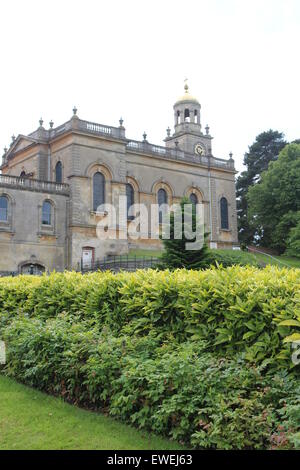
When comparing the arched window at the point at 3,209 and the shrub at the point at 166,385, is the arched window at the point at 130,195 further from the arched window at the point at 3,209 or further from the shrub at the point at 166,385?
the shrub at the point at 166,385

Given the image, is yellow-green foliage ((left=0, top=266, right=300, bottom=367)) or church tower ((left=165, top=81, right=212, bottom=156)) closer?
yellow-green foliage ((left=0, top=266, right=300, bottom=367))

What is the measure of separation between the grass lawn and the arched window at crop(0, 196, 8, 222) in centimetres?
2948

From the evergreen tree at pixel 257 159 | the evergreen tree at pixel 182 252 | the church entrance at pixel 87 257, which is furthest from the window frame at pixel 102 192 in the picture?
the evergreen tree at pixel 257 159

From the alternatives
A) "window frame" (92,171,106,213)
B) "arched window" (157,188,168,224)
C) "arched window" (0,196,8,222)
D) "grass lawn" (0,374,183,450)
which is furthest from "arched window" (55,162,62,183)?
"grass lawn" (0,374,183,450)

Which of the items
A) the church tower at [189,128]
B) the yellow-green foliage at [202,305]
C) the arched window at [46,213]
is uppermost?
the church tower at [189,128]

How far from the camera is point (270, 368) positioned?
6.77m

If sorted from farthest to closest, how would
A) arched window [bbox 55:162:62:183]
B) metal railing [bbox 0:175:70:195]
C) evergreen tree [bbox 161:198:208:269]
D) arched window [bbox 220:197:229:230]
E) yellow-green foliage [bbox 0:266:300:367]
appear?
arched window [bbox 220:197:229:230] < arched window [bbox 55:162:62:183] < metal railing [bbox 0:175:70:195] < evergreen tree [bbox 161:198:208:269] < yellow-green foliage [bbox 0:266:300:367]

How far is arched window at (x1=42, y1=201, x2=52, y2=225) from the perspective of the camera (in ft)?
127

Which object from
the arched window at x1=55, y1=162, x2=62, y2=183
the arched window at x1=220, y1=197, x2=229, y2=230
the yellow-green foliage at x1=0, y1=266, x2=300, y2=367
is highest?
the arched window at x1=55, y1=162, x2=62, y2=183

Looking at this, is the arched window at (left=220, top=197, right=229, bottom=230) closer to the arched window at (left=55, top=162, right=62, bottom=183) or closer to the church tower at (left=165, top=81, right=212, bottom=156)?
the church tower at (left=165, top=81, right=212, bottom=156)

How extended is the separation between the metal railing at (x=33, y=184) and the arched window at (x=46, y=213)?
1.00m

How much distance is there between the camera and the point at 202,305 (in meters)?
7.84

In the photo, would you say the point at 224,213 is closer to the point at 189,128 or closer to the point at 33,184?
the point at 189,128

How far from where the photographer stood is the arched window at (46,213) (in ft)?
127
